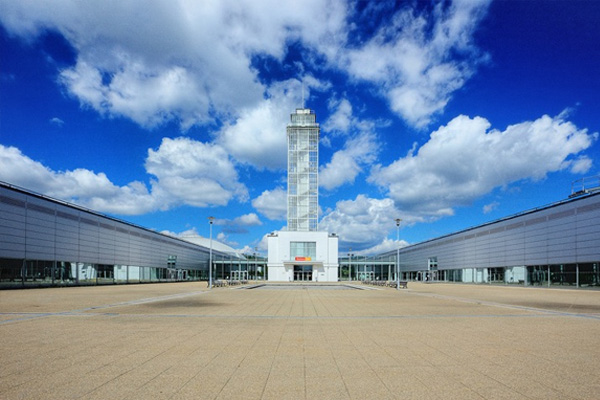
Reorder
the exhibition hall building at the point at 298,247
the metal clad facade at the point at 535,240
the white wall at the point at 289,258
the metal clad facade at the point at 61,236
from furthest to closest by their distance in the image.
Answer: the white wall at the point at 289,258 < the metal clad facade at the point at 535,240 < the exhibition hall building at the point at 298,247 < the metal clad facade at the point at 61,236

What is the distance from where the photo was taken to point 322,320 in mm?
15422

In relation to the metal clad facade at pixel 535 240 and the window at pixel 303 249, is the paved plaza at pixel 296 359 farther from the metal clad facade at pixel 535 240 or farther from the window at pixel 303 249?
the window at pixel 303 249

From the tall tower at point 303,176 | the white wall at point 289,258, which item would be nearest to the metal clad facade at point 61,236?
the white wall at point 289,258

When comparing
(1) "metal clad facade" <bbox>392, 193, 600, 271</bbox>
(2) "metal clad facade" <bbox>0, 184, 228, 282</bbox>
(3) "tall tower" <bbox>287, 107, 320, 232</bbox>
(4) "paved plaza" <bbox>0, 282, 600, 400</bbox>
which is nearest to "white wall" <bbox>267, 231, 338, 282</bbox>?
(3) "tall tower" <bbox>287, 107, 320, 232</bbox>

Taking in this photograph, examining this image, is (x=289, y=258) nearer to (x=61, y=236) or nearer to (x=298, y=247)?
(x=298, y=247)

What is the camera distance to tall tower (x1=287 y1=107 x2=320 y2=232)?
9238 centimetres

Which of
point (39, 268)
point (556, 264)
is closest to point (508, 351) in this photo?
point (39, 268)

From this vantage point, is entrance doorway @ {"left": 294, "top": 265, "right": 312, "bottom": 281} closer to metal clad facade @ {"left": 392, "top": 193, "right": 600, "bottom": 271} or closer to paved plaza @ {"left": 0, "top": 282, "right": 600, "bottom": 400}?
metal clad facade @ {"left": 392, "top": 193, "right": 600, "bottom": 271}

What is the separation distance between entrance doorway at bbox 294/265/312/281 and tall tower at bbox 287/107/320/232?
26.3ft

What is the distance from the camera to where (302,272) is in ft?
293

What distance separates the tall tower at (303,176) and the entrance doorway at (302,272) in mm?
8002

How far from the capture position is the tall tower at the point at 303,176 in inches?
3637

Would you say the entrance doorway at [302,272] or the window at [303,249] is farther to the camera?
the entrance doorway at [302,272]

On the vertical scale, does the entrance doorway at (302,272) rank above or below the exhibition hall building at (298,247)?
below
